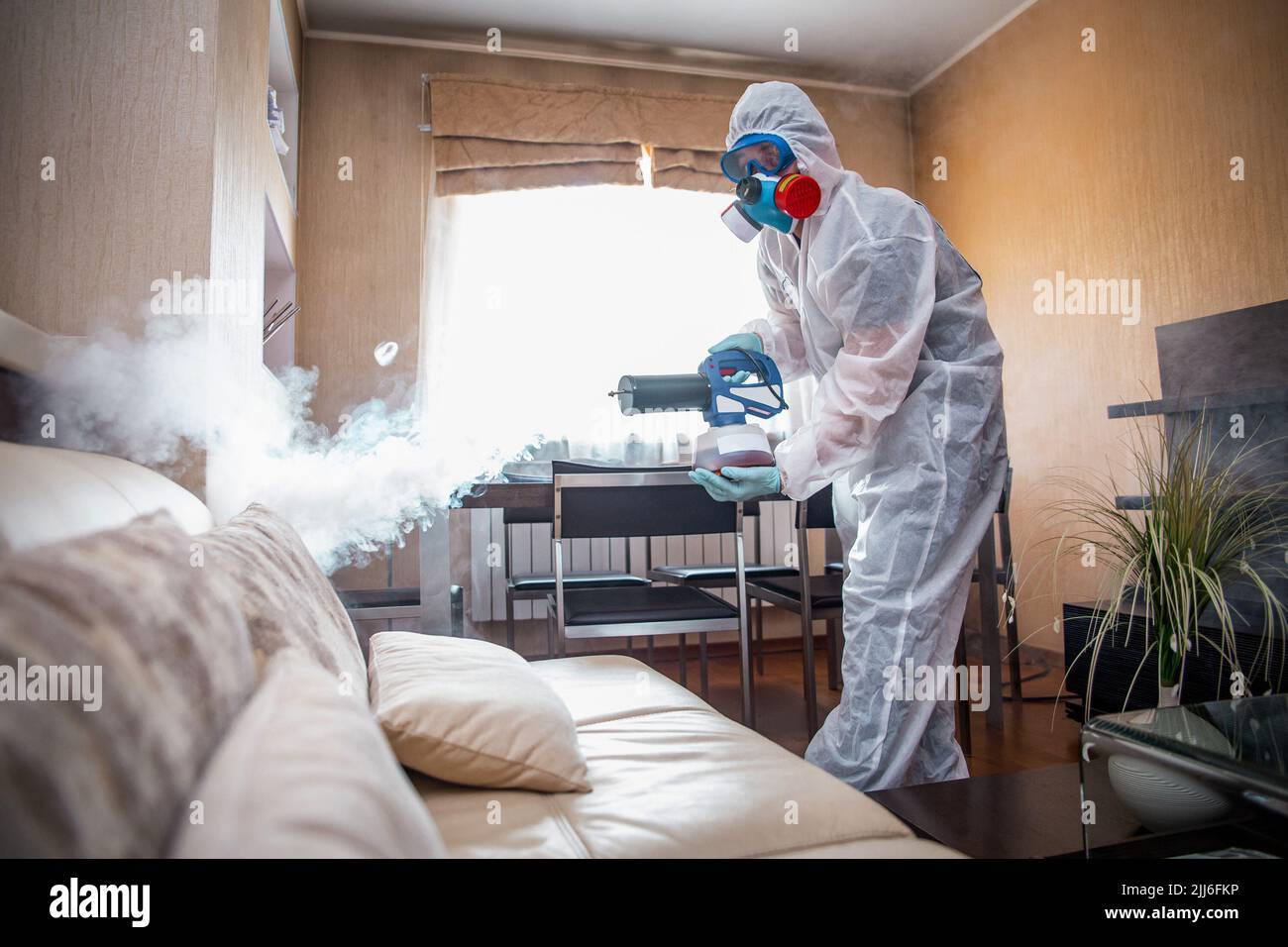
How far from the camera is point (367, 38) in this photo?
11.2ft

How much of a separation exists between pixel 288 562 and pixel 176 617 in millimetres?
516

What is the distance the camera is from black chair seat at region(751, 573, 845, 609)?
2178mm

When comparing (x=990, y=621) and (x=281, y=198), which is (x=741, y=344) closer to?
(x=990, y=621)

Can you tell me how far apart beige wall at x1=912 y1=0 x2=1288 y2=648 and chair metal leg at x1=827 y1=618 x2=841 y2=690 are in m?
0.69

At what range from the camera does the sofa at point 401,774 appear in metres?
0.37

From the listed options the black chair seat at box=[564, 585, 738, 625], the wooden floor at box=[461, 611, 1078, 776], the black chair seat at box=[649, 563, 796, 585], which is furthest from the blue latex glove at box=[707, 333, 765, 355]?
the wooden floor at box=[461, 611, 1078, 776]

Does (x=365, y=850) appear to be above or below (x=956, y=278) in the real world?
below

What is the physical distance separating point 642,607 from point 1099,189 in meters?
2.52

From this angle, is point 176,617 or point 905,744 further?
point 905,744

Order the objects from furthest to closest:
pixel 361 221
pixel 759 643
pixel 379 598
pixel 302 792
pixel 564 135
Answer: pixel 564 135
pixel 361 221
pixel 759 643
pixel 379 598
pixel 302 792

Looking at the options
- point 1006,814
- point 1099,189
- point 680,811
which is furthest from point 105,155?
point 1099,189

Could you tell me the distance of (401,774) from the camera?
512 millimetres

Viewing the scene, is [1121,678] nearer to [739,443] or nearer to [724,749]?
[739,443]
